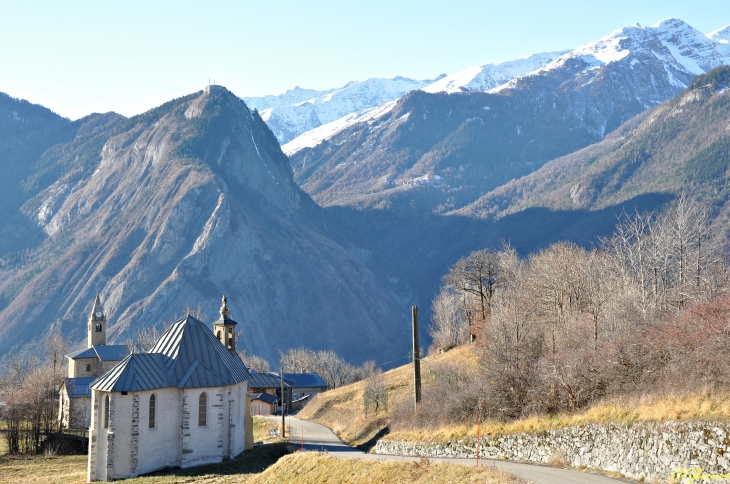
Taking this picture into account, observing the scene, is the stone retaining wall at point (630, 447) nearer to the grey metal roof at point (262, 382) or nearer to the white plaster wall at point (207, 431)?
the white plaster wall at point (207, 431)

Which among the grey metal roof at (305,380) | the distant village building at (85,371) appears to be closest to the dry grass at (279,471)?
the distant village building at (85,371)

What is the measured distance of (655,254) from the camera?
55969 mm

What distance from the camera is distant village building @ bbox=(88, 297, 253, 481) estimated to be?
4581 centimetres

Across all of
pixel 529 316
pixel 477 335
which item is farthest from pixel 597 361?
pixel 477 335

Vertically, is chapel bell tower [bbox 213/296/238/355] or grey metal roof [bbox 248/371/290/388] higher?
chapel bell tower [bbox 213/296/238/355]

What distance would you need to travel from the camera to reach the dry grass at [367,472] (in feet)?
79.0

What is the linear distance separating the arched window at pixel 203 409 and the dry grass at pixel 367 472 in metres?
12.8

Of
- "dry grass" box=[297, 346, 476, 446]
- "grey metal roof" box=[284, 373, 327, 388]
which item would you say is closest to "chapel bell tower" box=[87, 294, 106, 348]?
"grey metal roof" box=[284, 373, 327, 388]

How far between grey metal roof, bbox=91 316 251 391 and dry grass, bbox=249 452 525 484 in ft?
43.1

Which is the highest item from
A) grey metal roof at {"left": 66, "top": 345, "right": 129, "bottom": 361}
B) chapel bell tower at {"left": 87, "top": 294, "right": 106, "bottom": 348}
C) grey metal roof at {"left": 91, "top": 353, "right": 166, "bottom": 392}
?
chapel bell tower at {"left": 87, "top": 294, "right": 106, "bottom": 348}

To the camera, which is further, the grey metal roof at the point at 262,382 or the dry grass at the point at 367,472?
the grey metal roof at the point at 262,382

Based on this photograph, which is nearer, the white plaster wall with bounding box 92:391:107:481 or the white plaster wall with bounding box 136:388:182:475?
the white plaster wall with bounding box 92:391:107:481

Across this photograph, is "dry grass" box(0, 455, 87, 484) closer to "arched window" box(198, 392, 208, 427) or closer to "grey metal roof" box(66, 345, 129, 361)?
"arched window" box(198, 392, 208, 427)

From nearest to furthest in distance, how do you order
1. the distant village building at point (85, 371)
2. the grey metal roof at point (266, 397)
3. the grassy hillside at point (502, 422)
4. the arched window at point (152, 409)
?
the grassy hillside at point (502, 422), the arched window at point (152, 409), the distant village building at point (85, 371), the grey metal roof at point (266, 397)
